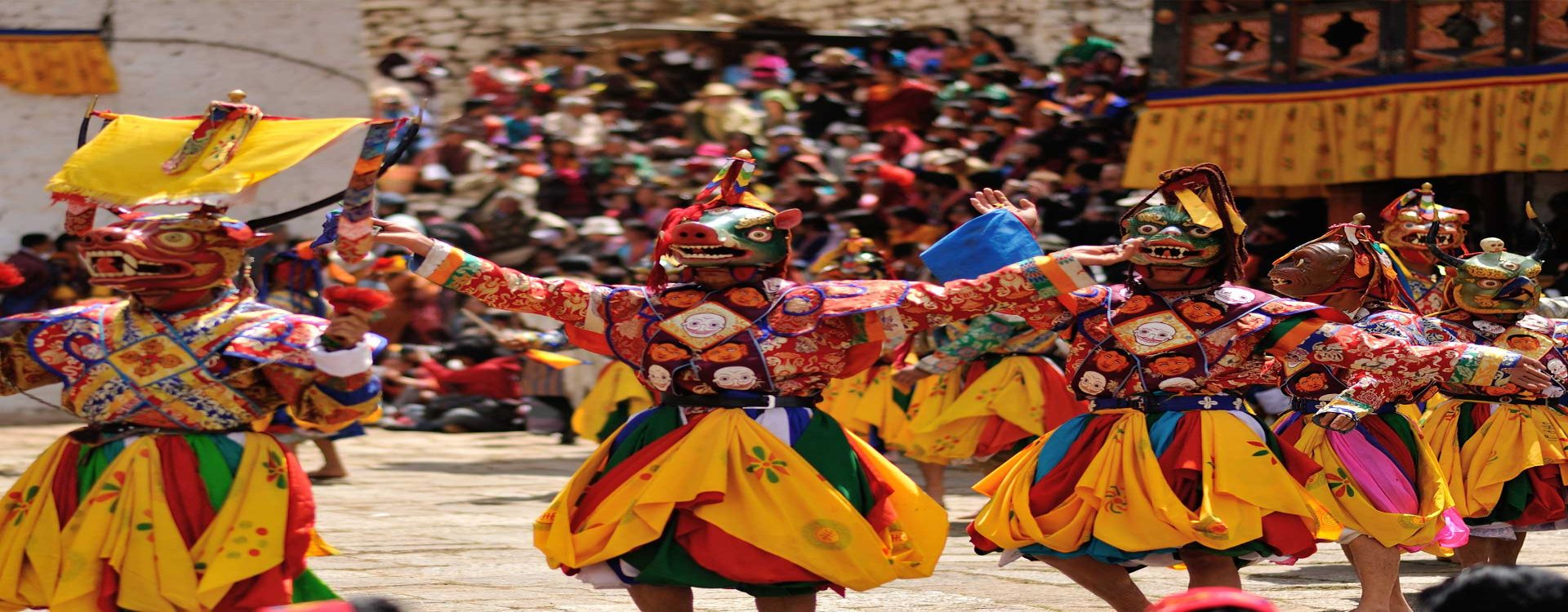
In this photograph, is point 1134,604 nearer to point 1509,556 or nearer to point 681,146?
point 1509,556

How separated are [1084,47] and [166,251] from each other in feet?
40.7

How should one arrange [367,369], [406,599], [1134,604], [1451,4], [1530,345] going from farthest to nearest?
[1451,4] < [1530,345] < [406,599] < [1134,604] < [367,369]

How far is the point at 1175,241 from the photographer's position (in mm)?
6711

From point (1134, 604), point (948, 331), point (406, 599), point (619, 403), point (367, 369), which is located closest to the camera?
point (367, 369)

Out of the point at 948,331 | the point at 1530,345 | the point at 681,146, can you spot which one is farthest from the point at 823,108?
the point at 1530,345

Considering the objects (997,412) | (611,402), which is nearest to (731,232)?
(997,412)

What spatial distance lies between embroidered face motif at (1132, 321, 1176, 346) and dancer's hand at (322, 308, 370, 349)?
2344mm

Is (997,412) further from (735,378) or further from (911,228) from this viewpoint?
(735,378)

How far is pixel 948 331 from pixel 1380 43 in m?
4.96

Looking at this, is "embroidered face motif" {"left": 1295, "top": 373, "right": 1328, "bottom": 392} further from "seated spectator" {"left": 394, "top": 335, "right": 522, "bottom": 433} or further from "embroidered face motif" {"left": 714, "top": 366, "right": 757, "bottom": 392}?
"seated spectator" {"left": 394, "top": 335, "right": 522, "bottom": 433}

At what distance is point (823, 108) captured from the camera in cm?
1786

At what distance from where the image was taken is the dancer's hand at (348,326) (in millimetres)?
5812

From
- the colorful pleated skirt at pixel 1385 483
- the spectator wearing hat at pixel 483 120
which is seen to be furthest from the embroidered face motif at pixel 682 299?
the spectator wearing hat at pixel 483 120

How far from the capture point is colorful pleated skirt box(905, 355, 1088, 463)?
10.6 m
